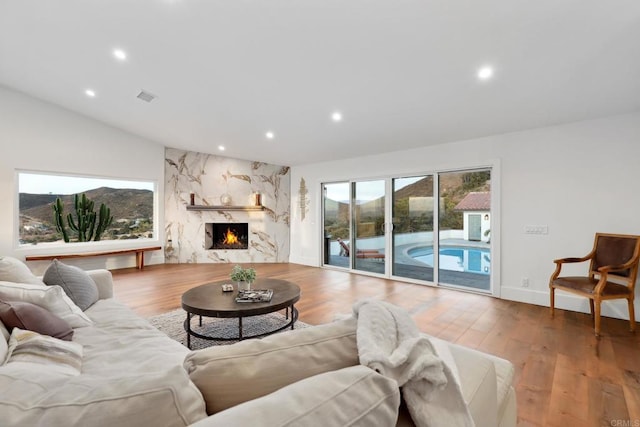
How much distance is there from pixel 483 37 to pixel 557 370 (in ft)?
8.65

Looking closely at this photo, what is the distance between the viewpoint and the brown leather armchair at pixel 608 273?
110 inches

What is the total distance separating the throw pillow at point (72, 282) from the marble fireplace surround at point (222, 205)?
425 centimetres

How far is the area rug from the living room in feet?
9.30

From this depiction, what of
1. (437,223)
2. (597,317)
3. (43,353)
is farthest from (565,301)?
(43,353)

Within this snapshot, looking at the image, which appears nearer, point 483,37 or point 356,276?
point 483,37

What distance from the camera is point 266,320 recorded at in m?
3.11

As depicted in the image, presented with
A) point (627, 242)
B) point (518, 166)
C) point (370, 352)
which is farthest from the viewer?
point (518, 166)

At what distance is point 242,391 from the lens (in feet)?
2.33

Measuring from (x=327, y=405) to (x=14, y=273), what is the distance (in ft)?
7.93

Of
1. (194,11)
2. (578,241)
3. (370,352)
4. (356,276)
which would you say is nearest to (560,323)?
(578,241)

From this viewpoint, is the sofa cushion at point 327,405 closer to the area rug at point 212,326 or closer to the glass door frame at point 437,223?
the area rug at point 212,326

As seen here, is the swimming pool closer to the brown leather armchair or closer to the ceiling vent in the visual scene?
the brown leather armchair

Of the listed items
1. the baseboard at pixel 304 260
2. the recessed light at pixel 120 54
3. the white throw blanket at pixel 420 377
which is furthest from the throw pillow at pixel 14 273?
the baseboard at pixel 304 260

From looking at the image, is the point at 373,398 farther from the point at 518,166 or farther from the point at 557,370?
the point at 518,166
